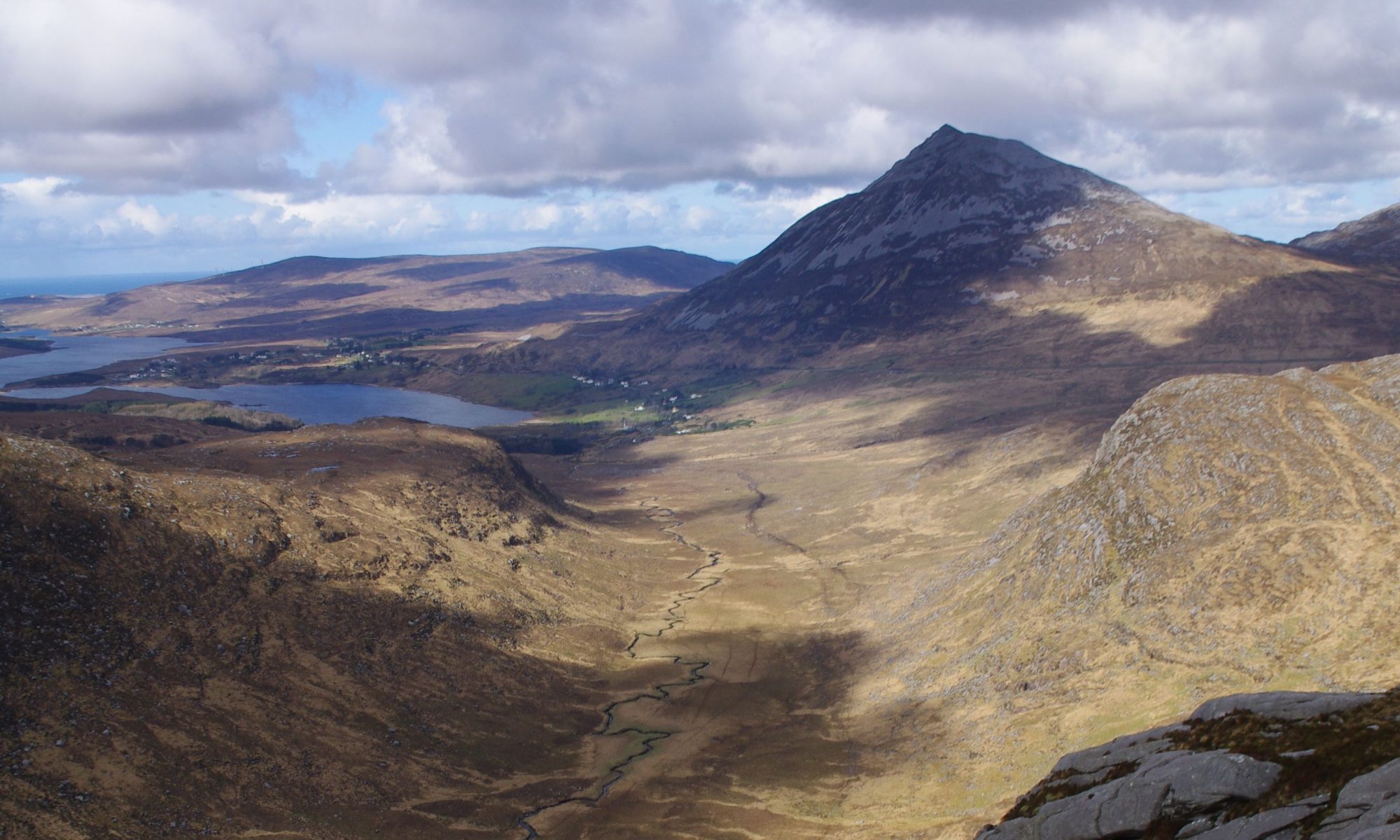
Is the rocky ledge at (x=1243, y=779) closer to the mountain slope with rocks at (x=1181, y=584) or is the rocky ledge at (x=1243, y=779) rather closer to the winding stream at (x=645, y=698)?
the mountain slope with rocks at (x=1181, y=584)

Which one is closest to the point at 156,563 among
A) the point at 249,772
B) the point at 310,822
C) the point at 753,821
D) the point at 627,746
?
the point at 249,772

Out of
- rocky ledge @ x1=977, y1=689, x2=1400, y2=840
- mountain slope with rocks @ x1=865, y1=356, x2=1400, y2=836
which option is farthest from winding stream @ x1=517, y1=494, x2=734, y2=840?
rocky ledge @ x1=977, y1=689, x2=1400, y2=840

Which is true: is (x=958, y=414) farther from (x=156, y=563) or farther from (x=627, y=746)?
(x=156, y=563)

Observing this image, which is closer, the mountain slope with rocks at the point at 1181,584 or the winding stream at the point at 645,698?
the mountain slope with rocks at the point at 1181,584

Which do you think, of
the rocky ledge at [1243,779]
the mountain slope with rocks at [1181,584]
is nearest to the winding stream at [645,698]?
the mountain slope with rocks at [1181,584]

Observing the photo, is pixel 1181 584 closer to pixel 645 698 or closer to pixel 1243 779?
pixel 1243 779

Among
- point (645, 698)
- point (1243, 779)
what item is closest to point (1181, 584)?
point (1243, 779)
